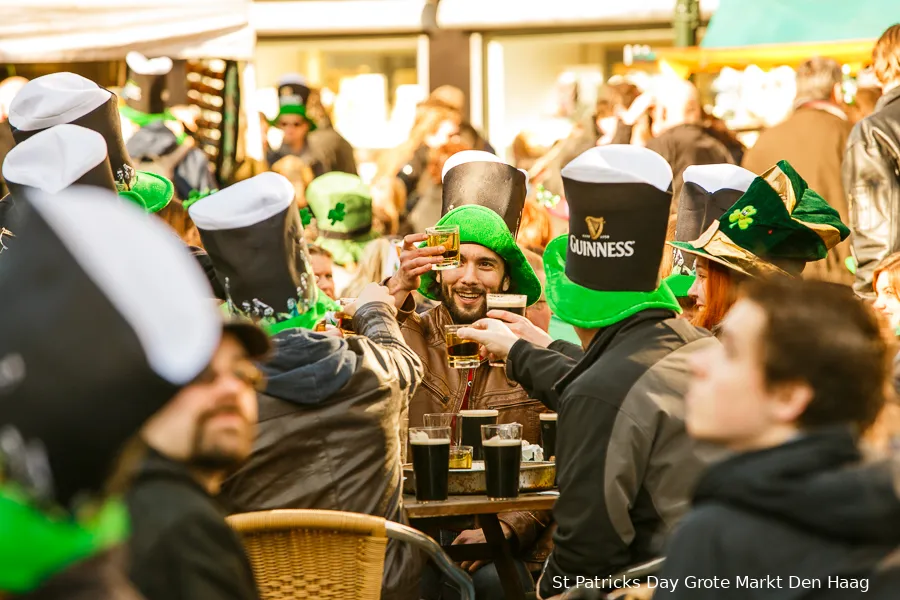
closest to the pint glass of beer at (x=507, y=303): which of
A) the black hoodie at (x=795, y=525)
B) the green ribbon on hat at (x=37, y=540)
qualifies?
the black hoodie at (x=795, y=525)

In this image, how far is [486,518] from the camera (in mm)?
4922

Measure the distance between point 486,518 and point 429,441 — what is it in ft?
1.81

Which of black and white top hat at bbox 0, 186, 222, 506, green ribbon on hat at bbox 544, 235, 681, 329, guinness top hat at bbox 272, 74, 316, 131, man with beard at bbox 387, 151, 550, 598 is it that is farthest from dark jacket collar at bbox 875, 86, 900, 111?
black and white top hat at bbox 0, 186, 222, 506

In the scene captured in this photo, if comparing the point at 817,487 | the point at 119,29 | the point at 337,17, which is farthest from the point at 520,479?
the point at 337,17

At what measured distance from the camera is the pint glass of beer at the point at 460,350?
495 cm

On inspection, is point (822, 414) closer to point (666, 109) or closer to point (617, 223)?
point (617, 223)

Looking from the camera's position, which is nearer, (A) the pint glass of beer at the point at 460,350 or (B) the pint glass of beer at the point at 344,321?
(A) the pint glass of beer at the point at 460,350

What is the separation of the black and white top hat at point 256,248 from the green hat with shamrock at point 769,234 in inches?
57.9

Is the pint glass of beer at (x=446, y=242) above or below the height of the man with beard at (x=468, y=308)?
above

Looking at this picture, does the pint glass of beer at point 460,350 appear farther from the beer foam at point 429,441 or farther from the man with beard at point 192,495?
the man with beard at point 192,495

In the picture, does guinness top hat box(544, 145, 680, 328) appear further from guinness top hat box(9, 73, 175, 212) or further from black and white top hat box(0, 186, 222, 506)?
black and white top hat box(0, 186, 222, 506)

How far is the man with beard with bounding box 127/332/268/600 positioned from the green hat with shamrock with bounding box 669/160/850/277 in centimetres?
257

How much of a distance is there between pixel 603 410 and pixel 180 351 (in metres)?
2.18

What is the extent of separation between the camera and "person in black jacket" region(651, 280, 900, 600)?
7.77 ft
